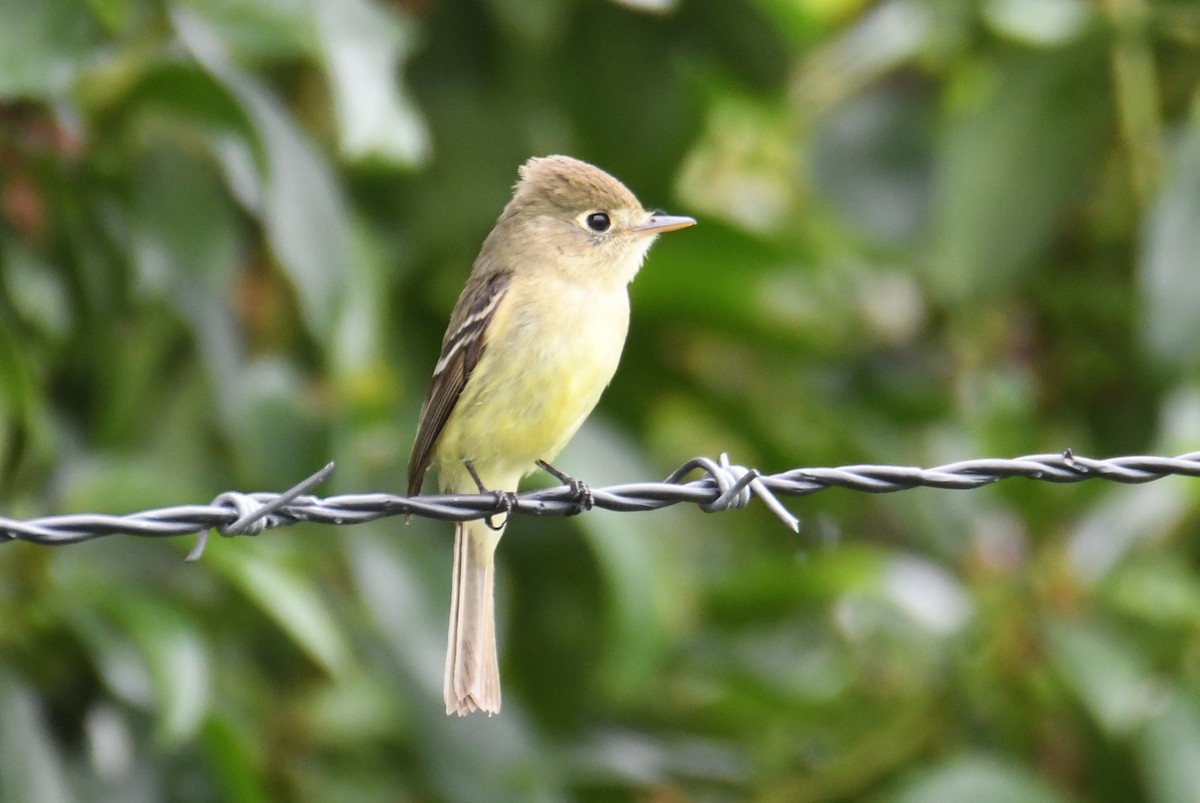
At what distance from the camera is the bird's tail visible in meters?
3.95

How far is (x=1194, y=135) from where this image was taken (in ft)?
15.6

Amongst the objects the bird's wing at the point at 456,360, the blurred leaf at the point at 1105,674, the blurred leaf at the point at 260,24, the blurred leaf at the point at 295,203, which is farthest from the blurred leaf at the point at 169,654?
the blurred leaf at the point at 1105,674

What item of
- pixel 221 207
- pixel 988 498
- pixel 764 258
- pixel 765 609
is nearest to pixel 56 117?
pixel 221 207

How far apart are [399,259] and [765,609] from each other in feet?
5.14

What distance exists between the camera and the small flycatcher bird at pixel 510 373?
402 cm

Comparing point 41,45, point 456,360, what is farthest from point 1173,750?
point 41,45

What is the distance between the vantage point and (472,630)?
4117 millimetres

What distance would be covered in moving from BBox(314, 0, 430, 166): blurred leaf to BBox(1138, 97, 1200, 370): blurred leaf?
2077 millimetres

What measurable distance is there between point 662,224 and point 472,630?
114cm

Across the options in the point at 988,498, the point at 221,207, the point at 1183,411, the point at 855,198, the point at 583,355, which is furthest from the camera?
the point at 855,198

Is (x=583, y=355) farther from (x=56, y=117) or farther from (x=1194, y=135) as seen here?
(x=1194, y=135)

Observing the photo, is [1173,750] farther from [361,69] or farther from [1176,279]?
[361,69]

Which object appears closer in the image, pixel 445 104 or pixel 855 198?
pixel 445 104

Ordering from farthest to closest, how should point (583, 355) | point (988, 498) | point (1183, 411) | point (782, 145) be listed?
point (782, 145), point (988, 498), point (1183, 411), point (583, 355)
